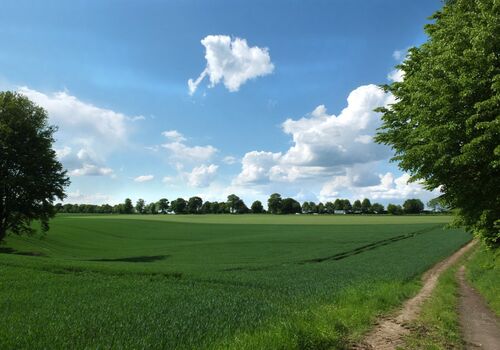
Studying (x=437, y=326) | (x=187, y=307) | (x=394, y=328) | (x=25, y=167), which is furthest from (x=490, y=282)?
(x=25, y=167)

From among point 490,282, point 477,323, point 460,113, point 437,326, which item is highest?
point 460,113

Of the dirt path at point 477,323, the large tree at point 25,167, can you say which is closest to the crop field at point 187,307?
the dirt path at point 477,323

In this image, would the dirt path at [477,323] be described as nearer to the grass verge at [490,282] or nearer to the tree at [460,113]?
the grass verge at [490,282]

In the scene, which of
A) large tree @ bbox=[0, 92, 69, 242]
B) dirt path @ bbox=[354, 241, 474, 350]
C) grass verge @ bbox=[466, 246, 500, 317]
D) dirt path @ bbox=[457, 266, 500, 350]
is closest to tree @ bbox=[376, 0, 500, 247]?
grass verge @ bbox=[466, 246, 500, 317]

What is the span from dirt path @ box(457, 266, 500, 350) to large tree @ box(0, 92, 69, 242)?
37.1 metres

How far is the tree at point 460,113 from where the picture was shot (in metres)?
13.4

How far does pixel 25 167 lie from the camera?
40.0 metres

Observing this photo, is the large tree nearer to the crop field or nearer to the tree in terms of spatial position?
the crop field

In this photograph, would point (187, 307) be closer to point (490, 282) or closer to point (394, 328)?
point (394, 328)

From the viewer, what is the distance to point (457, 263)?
116ft

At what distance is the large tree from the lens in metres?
39.2

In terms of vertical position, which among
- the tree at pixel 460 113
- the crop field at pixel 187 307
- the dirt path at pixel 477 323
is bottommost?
the dirt path at pixel 477 323

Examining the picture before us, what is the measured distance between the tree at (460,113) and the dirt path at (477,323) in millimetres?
3312

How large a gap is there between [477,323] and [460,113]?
7.27 meters
